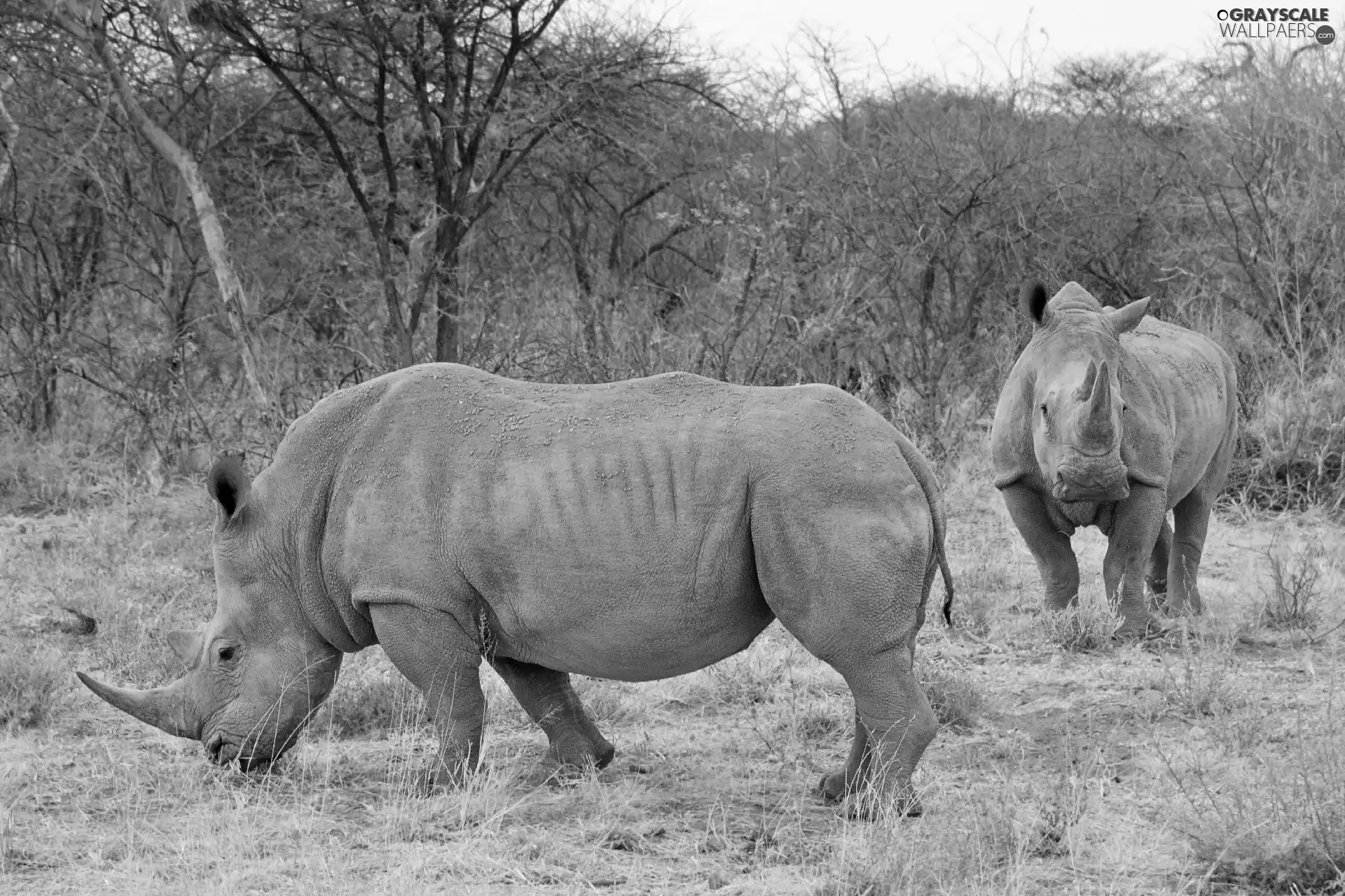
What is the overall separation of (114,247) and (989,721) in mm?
10687

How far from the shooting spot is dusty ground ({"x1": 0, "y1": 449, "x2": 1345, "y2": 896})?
4.41 metres

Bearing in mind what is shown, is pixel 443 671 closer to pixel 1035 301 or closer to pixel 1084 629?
pixel 1084 629

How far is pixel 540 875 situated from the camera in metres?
4.50

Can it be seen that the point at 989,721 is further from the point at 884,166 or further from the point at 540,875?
the point at 884,166

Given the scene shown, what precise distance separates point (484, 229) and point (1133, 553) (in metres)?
9.20

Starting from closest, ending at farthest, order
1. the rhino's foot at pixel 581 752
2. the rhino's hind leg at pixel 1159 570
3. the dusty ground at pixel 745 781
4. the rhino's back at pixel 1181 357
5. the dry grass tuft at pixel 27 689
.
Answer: the dusty ground at pixel 745 781 < the rhino's foot at pixel 581 752 < the dry grass tuft at pixel 27 689 < the rhino's back at pixel 1181 357 < the rhino's hind leg at pixel 1159 570

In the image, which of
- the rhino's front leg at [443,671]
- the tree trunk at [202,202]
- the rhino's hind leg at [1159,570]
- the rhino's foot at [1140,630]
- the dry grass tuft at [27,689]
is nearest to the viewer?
the rhino's front leg at [443,671]

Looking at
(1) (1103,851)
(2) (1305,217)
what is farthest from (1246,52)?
(1) (1103,851)

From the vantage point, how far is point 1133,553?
23.6 ft

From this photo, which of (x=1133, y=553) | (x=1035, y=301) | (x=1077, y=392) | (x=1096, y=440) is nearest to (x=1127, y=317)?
(x=1035, y=301)

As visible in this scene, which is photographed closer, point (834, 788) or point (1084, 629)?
point (834, 788)

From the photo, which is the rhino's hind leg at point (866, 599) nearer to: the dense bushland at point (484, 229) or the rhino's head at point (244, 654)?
the rhino's head at point (244, 654)

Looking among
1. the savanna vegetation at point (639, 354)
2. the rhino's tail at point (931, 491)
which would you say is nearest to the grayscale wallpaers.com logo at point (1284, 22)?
the savanna vegetation at point (639, 354)

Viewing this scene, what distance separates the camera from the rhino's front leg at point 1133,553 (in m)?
7.13
